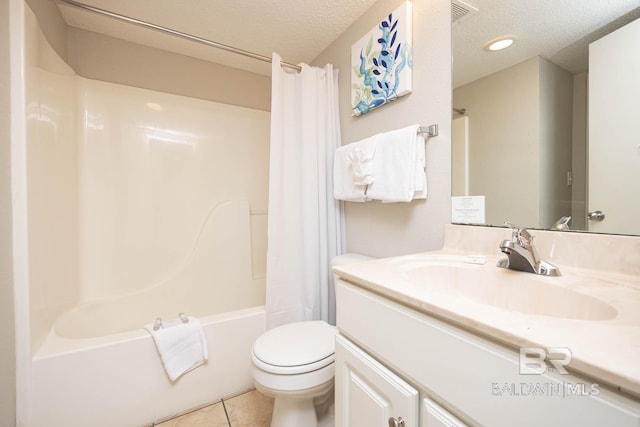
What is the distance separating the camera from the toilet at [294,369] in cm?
96

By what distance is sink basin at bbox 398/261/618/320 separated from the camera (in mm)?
601

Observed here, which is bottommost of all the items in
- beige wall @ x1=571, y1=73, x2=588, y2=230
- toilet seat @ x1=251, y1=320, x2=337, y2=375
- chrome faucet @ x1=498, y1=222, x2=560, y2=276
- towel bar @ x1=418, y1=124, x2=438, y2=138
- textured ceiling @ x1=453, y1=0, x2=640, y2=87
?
toilet seat @ x1=251, y1=320, x2=337, y2=375

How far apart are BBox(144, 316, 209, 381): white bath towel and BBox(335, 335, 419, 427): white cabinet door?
0.79 meters

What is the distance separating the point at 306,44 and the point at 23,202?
1.71 metres

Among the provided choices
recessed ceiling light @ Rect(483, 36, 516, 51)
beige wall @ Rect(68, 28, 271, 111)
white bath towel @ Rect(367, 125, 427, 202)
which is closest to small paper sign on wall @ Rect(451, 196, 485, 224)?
white bath towel @ Rect(367, 125, 427, 202)

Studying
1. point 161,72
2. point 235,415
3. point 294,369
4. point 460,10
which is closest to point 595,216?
point 460,10

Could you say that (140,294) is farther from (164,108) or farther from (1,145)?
(164,108)

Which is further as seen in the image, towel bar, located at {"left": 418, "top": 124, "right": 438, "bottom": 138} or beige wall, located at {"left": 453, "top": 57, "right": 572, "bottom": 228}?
towel bar, located at {"left": 418, "top": 124, "right": 438, "bottom": 138}

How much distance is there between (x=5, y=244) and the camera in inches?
37.6

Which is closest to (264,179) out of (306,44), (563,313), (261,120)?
(261,120)

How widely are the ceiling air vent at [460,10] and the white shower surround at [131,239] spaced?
158cm

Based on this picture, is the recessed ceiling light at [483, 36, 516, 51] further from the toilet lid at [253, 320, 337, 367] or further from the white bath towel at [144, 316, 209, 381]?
the white bath towel at [144, 316, 209, 381]

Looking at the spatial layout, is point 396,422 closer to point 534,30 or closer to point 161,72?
point 534,30

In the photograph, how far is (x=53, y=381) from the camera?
3.39ft
